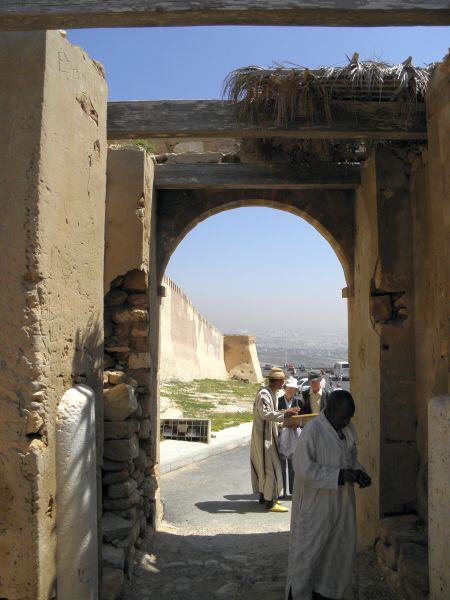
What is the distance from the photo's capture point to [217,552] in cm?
562

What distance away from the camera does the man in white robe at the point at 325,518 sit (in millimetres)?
3816

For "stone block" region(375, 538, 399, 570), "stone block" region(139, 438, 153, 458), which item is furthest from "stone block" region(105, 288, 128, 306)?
"stone block" region(375, 538, 399, 570)

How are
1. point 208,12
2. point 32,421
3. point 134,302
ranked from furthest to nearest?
point 134,302 < point 32,421 < point 208,12

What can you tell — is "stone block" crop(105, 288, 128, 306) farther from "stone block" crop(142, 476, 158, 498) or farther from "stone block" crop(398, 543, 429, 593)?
"stone block" crop(398, 543, 429, 593)

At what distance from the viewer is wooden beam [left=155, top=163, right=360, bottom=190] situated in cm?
592

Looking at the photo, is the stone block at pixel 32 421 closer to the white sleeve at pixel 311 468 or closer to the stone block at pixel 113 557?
the stone block at pixel 113 557

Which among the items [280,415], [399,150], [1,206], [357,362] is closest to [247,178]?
[399,150]

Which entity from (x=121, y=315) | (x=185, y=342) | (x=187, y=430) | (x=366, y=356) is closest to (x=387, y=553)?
(x=366, y=356)

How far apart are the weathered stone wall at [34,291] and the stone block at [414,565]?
217cm

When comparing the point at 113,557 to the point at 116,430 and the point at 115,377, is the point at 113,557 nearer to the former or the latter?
the point at 116,430

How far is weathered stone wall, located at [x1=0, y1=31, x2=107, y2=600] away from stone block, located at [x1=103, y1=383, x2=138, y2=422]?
1.35 metres

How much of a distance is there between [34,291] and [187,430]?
8614 mm

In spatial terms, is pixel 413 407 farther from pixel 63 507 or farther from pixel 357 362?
pixel 63 507

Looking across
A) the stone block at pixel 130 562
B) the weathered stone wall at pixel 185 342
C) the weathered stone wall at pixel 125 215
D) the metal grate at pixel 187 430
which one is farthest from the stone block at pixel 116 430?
the weathered stone wall at pixel 185 342
